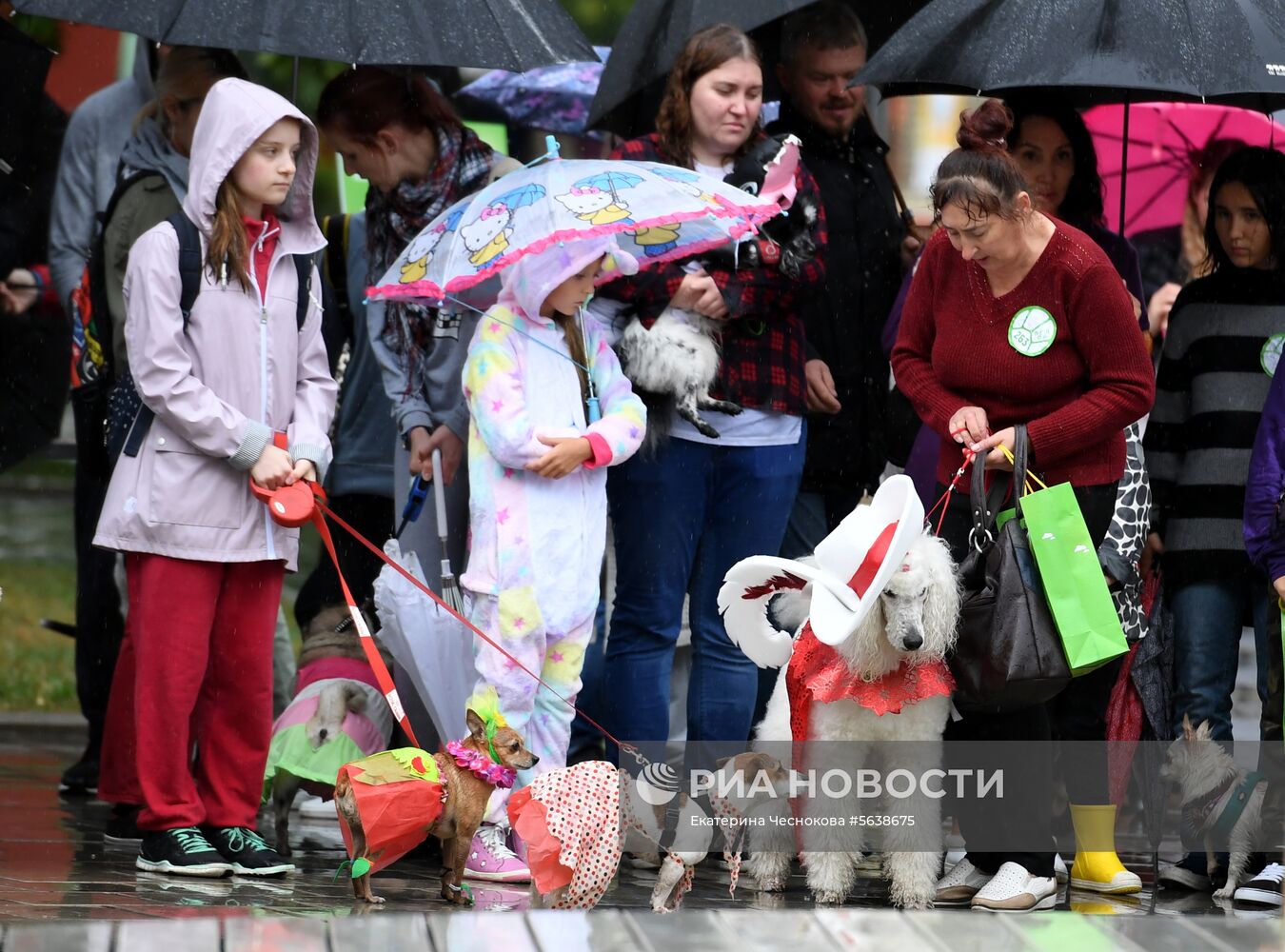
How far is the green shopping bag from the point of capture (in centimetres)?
541

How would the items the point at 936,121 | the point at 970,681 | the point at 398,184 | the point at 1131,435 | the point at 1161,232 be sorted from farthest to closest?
1. the point at 936,121
2. the point at 1161,232
3. the point at 398,184
4. the point at 1131,435
5. the point at 970,681

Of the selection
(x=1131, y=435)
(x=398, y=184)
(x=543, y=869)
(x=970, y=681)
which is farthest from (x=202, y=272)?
(x=1131, y=435)

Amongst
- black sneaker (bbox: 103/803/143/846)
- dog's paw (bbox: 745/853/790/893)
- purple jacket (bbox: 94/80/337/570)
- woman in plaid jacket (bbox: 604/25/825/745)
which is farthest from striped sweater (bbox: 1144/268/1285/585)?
black sneaker (bbox: 103/803/143/846)

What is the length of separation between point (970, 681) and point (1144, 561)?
4.24 ft

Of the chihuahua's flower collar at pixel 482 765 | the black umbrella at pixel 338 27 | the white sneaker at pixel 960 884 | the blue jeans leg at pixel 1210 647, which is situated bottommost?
the white sneaker at pixel 960 884

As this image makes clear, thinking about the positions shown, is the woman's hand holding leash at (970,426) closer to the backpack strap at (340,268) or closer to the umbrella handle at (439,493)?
the umbrella handle at (439,493)

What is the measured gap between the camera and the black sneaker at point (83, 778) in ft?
23.6

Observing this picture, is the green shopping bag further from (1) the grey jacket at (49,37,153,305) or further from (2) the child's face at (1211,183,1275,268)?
(1) the grey jacket at (49,37,153,305)

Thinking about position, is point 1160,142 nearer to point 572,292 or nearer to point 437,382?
point 572,292

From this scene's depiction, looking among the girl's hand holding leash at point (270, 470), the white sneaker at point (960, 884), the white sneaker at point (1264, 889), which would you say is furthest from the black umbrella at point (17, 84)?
the white sneaker at point (1264, 889)

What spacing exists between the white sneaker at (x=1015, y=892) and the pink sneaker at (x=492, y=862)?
134 centimetres

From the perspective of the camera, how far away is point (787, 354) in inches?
258

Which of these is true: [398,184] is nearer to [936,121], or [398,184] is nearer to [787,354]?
[787,354]

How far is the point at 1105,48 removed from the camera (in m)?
6.14
